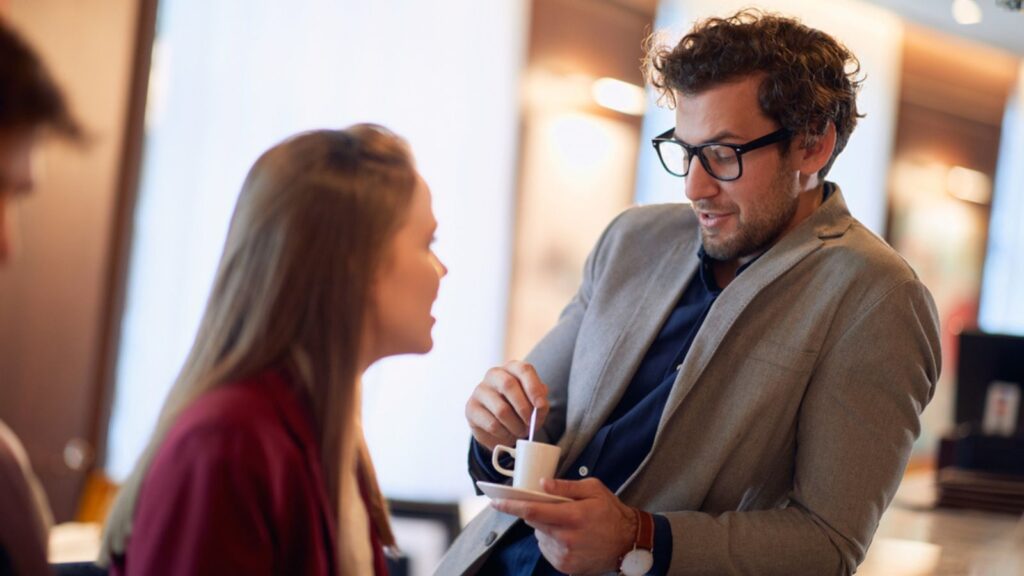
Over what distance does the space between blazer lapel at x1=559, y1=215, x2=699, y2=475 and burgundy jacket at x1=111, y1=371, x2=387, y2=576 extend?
80 cm

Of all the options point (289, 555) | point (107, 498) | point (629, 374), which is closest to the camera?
point (289, 555)

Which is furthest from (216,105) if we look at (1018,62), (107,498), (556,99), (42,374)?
(1018,62)

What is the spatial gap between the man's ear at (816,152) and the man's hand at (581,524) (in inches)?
26.6

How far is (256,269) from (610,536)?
0.73 metres

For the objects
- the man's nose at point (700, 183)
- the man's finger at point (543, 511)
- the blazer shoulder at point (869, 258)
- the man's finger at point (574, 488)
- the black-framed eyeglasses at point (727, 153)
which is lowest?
the man's finger at point (543, 511)

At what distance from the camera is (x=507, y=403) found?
6.23 ft

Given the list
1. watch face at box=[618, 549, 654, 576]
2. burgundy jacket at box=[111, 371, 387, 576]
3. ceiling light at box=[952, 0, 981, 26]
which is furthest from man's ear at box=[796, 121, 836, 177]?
ceiling light at box=[952, 0, 981, 26]

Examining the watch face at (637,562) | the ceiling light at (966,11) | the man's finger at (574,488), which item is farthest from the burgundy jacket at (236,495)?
the ceiling light at (966,11)

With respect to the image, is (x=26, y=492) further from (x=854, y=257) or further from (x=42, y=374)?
(x=42, y=374)

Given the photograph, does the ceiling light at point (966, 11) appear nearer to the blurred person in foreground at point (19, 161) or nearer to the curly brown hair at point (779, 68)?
the curly brown hair at point (779, 68)

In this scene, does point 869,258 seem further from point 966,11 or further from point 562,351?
point 966,11

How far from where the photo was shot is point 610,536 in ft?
5.64

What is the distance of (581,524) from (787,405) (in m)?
0.40

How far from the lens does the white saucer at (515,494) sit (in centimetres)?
161
